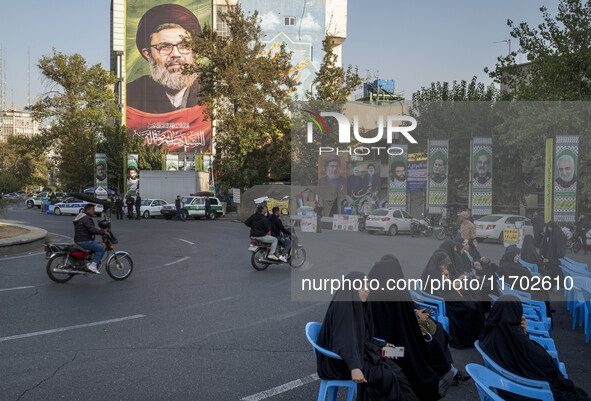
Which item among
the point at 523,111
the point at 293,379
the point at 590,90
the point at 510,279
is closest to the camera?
the point at 293,379

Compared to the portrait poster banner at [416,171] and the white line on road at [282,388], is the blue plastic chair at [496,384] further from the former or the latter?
the portrait poster banner at [416,171]

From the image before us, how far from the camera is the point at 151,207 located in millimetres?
36719

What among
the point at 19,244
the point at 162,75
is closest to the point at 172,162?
the point at 162,75

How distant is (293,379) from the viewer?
548 cm

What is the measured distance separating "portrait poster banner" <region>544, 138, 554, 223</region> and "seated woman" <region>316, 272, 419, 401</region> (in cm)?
663

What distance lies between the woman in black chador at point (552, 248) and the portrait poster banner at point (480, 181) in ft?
4.20

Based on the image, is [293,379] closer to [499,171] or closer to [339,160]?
[339,160]

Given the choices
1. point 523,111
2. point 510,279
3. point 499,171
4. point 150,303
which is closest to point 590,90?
point 523,111

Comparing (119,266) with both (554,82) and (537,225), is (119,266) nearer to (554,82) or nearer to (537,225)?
(537,225)

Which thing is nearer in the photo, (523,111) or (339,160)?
(339,160)

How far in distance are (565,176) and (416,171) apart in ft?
9.31

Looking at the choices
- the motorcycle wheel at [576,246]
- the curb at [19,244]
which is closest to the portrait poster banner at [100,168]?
the curb at [19,244]

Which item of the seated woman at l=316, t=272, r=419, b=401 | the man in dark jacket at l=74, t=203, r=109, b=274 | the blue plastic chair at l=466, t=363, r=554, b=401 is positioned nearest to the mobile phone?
the seated woman at l=316, t=272, r=419, b=401

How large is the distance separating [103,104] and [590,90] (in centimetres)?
4583
